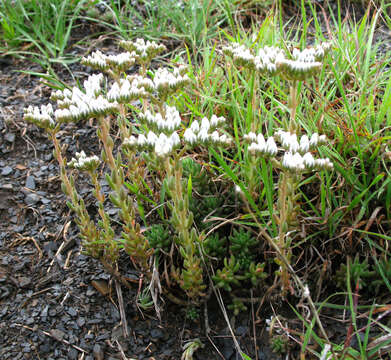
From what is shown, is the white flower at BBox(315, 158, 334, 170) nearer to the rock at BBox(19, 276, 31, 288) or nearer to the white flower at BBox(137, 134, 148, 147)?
the white flower at BBox(137, 134, 148, 147)

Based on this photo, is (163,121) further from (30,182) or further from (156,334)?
(30,182)

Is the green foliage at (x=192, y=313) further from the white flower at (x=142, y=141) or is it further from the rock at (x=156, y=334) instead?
the white flower at (x=142, y=141)

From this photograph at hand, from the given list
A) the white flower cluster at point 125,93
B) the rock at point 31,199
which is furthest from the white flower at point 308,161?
the rock at point 31,199

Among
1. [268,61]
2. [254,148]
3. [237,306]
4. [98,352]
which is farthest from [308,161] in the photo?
[98,352]

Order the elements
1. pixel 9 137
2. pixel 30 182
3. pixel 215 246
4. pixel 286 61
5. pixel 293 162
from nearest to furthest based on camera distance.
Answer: pixel 293 162 → pixel 286 61 → pixel 215 246 → pixel 30 182 → pixel 9 137

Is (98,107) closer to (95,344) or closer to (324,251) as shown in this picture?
(95,344)

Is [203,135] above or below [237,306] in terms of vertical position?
above
